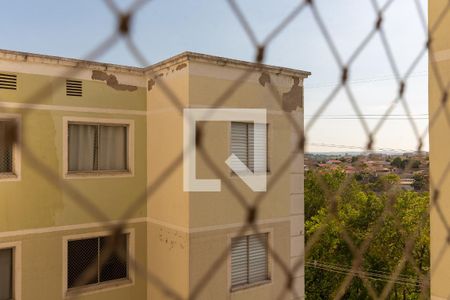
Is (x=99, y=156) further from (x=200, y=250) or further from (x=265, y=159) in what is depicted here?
(x=265, y=159)

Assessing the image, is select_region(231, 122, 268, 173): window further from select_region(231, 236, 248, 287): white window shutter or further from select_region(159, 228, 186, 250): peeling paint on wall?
select_region(159, 228, 186, 250): peeling paint on wall

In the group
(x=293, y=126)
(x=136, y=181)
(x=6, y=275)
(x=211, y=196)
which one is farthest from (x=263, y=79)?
(x=293, y=126)

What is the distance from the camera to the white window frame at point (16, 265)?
377 cm

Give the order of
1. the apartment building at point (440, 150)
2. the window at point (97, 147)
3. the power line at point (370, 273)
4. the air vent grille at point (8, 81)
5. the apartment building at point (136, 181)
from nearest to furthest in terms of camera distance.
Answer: the apartment building at point (440, 150), the air vent grille at point (8, 81), the apartment building at point (136, 181), the window at point (97, 147), the power line at point (370, 273)

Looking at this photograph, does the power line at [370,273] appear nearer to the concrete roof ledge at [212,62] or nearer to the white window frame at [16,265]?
the concrete roof ledge at [212,62]

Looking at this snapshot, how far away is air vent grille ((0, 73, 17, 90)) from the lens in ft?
12.3

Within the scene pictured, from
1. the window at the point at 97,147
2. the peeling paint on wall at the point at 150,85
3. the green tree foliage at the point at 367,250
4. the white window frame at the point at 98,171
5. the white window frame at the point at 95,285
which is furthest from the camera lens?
the green tree foliage at the point at 367,250

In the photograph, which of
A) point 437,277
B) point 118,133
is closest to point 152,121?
point 118,133

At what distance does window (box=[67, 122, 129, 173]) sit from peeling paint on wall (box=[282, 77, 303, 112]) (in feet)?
5.93

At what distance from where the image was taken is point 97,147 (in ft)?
14.3

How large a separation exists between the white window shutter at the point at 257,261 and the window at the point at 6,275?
2304mm

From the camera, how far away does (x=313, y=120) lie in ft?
2.06

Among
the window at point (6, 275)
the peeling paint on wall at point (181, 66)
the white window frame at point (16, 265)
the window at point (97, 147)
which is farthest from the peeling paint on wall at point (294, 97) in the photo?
the window at point (6, 275)

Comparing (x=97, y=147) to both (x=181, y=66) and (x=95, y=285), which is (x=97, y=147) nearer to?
(x=181, y=66)
